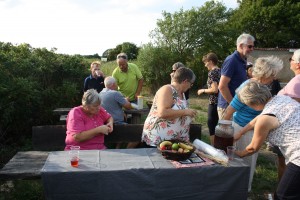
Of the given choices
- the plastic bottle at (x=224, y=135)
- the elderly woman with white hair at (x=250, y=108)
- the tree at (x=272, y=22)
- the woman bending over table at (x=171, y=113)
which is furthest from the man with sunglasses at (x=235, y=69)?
the tree at (x=272, y=22)

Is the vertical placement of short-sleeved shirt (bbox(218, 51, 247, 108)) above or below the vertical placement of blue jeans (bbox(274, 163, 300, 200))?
above

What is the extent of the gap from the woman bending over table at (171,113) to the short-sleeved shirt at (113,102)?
1415 mm

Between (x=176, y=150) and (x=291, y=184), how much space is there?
0.97 metres

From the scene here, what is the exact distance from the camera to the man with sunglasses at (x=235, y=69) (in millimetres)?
3938

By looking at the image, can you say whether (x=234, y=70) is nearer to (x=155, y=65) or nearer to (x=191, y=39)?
(x=155, y=65)

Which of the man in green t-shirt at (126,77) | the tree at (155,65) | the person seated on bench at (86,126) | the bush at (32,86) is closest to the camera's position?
the person seated on bench at (86,126)

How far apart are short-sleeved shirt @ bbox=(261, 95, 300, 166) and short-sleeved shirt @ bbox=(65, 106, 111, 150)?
186cm

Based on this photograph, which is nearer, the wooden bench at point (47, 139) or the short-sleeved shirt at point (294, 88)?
the wooden bench at point (47, 139)

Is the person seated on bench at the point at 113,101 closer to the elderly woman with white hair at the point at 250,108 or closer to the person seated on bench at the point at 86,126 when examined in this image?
the person seated on bench at the point at 86,126

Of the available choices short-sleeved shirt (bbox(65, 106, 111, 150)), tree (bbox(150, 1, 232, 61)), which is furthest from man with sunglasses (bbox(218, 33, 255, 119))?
tree (bbox(150, 1, 232, 61))

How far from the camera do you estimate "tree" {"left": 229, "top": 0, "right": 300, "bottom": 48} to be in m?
26.4

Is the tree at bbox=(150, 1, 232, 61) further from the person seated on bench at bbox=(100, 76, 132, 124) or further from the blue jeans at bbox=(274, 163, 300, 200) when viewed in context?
the blue jeans at bbox=(274, 163, 300, 200)

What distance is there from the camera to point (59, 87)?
6.73 m

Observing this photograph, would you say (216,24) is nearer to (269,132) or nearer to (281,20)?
(281,20)
